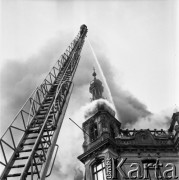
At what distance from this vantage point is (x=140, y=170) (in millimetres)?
25359

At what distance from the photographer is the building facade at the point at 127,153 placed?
82.5 feet

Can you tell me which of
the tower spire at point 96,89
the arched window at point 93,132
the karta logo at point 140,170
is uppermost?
the tower spire at point 96,89

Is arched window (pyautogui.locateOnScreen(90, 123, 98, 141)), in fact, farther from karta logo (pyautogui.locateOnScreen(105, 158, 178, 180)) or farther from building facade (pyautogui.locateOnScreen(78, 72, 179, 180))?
karta logo (pyautogui.locateOnScreen(105, 158, 178, 180))

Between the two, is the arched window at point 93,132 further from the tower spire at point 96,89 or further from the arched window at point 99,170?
the tower spire at point 96,89

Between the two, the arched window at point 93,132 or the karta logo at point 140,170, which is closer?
the karta logo at point 140,170

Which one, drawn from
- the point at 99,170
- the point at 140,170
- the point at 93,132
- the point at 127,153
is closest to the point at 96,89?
the point at 93,132

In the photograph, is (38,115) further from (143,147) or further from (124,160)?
(143,147)

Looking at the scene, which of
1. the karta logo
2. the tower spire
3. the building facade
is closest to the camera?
the karta logo

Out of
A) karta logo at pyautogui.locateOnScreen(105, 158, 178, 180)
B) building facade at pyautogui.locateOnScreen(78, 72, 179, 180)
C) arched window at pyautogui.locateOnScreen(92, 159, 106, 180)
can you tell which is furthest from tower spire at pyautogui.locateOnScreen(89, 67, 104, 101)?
karta logo at pyautogui.locateOnScreen(105, 158, 178, 180)

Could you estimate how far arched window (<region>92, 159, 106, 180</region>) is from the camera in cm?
2531

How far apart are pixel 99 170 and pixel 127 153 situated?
3.17 m

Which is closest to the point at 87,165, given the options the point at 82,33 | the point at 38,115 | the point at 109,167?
the point at 109,167

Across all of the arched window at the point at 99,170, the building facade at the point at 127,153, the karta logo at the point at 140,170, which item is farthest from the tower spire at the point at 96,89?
the karta logo at the point at 140,170

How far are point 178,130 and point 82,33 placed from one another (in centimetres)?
1445
